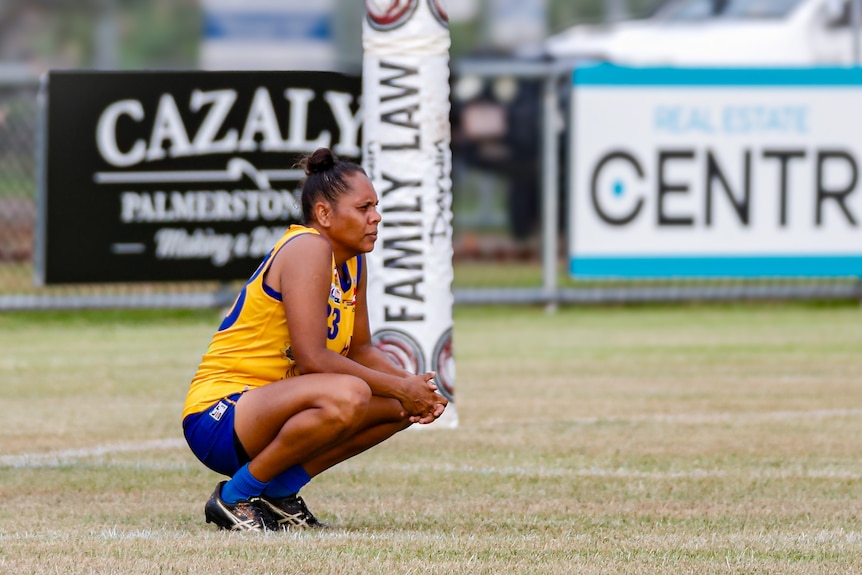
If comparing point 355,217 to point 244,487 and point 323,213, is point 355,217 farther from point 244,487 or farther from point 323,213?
point 244,487

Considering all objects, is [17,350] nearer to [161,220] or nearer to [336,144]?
[161,220]

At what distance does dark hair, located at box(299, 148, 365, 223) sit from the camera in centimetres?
564

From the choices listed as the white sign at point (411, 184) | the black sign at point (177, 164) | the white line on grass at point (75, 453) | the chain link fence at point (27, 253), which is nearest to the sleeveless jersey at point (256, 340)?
the white line on grass at point (75, 453)

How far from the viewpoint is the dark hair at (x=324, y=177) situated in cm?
564

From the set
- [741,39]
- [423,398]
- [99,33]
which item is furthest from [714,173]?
[99,33]

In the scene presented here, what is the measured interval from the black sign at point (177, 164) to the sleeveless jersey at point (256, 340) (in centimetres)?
659

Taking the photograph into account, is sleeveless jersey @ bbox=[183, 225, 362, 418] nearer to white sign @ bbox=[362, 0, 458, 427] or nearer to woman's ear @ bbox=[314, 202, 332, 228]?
woman's ear @ bbox=[314, 202, 332, 228]

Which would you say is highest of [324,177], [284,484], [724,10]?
[724,10]

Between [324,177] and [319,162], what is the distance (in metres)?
0.06

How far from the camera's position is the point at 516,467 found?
7137 mm

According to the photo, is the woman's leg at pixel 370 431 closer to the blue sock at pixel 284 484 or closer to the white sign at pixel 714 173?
the blue sock at pixel 284 484

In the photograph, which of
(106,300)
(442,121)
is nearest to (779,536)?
(442,121)

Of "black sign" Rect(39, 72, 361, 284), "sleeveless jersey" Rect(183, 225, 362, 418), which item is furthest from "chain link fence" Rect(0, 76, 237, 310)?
"sleeveless jersey" Rect(183, 225, 362, 418)

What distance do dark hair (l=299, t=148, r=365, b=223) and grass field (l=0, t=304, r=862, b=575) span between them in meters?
1.05
